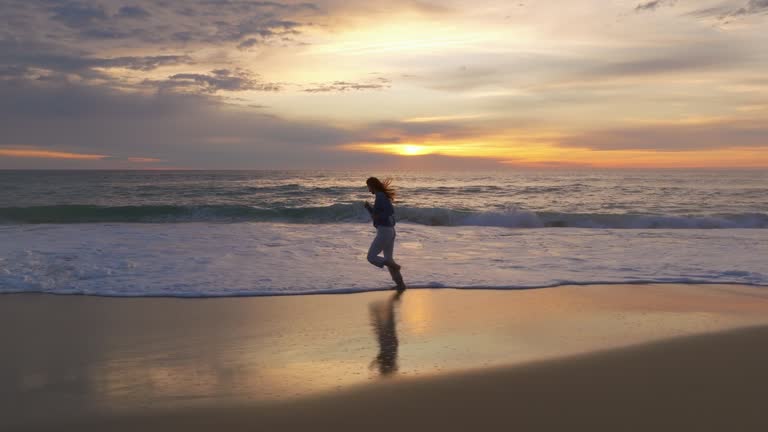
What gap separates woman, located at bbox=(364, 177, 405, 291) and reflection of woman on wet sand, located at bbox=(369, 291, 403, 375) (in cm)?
42

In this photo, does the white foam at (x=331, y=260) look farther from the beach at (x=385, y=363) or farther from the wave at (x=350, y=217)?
the wave at (x=350, y=217)

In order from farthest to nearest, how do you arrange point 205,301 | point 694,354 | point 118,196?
point 118,196 < point 205,301 < point 694,354

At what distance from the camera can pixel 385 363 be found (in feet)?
17.9

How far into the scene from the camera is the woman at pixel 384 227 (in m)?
9.32

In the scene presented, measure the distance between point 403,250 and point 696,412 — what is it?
31.2ft

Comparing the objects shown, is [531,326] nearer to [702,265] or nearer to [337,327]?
[337,327]

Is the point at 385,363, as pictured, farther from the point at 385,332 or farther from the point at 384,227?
the point at 384,227

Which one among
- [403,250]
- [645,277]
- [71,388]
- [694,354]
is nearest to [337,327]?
[71,388]

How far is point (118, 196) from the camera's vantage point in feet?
117

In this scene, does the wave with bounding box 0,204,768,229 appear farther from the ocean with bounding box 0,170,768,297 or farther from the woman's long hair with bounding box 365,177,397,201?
the woman's long hair with bounding box 365,177,397,201

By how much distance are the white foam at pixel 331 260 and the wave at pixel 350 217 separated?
5.56 meters

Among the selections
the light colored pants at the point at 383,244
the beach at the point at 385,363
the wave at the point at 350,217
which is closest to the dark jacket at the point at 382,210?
the light colored pants at the point at 383,244

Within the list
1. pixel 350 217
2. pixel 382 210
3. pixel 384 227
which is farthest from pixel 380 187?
pixel 350 217

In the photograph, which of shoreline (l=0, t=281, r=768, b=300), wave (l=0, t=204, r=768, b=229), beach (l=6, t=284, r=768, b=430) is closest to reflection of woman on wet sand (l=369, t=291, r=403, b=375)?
beach (l=6, t=284, r=768, b=430)
